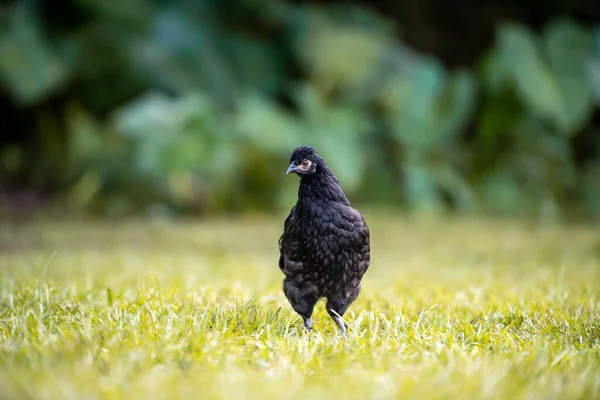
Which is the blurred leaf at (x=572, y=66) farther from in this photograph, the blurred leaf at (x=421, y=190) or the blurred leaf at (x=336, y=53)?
the blurred leaf at (x=336, y=53)

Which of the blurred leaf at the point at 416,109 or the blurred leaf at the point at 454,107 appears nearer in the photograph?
the blurred leaf at the point at 416,109

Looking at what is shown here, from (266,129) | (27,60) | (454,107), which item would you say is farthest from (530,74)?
(27,60)

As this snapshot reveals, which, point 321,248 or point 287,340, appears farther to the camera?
point 321,248

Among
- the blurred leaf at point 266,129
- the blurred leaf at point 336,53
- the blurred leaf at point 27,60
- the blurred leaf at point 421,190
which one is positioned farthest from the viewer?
the blurred leaf at point 336,53

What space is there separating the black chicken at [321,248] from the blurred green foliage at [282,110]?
5288 millimetres

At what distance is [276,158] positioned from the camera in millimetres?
8125

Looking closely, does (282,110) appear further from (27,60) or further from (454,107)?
(27,60)

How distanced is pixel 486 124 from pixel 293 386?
8.01 m

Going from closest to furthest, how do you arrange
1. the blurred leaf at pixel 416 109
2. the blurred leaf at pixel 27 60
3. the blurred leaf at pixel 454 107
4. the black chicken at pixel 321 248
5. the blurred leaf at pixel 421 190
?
the black chicken at pixel 321 248 < the blurred leaf at pixel 27 60 < the blurred leaf at pixel 421 190 < the blurred leaf at pixel 416 109 < the blurred leaf at pixel 454 107

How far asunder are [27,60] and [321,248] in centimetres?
691

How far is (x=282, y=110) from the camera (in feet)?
29.8

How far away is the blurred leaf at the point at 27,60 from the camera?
7945 millimetres

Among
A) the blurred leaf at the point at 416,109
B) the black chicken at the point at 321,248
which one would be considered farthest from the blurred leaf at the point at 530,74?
the black chicken at the point at 321,248

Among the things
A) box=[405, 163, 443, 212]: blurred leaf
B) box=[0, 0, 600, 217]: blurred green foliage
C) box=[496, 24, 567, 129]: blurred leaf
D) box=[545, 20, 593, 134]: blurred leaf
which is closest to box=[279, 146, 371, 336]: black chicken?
box=[0, 0, 600, 217]: blurred green foliage
